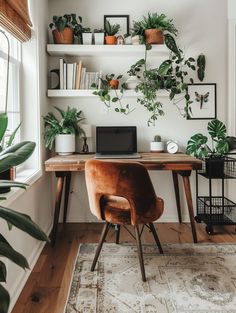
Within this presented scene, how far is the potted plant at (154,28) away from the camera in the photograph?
3.06m

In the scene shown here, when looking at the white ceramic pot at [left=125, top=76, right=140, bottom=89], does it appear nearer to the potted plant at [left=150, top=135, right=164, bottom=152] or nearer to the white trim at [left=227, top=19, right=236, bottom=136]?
the potted plant at [left=150, top=135, right=164, bottom=152]

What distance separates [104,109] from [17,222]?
2.51 metres

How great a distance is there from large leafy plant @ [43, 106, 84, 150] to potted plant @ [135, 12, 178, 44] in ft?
3.29

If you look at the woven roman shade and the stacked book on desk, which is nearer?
the woven roman shade

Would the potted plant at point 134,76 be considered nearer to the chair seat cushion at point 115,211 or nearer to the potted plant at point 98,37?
the potted plant at point 98,37

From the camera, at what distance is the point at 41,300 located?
1878mm

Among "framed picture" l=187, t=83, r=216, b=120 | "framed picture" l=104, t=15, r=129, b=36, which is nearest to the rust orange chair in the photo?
Result: "framed picture" l=187, t=83, r=216, b=120

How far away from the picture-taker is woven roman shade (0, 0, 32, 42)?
1940 millimetres

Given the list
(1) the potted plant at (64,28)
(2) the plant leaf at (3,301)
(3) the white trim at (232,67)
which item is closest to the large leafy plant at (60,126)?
(1) the potted plant at (64,28)

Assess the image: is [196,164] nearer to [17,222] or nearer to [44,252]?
[44,252]

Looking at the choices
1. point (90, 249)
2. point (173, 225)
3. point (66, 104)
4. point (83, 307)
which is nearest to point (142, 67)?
point (66, 104)

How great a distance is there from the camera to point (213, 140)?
10.7 ft

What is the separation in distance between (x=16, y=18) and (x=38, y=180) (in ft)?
4.20

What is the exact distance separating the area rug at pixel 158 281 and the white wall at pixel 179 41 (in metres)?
1.23
